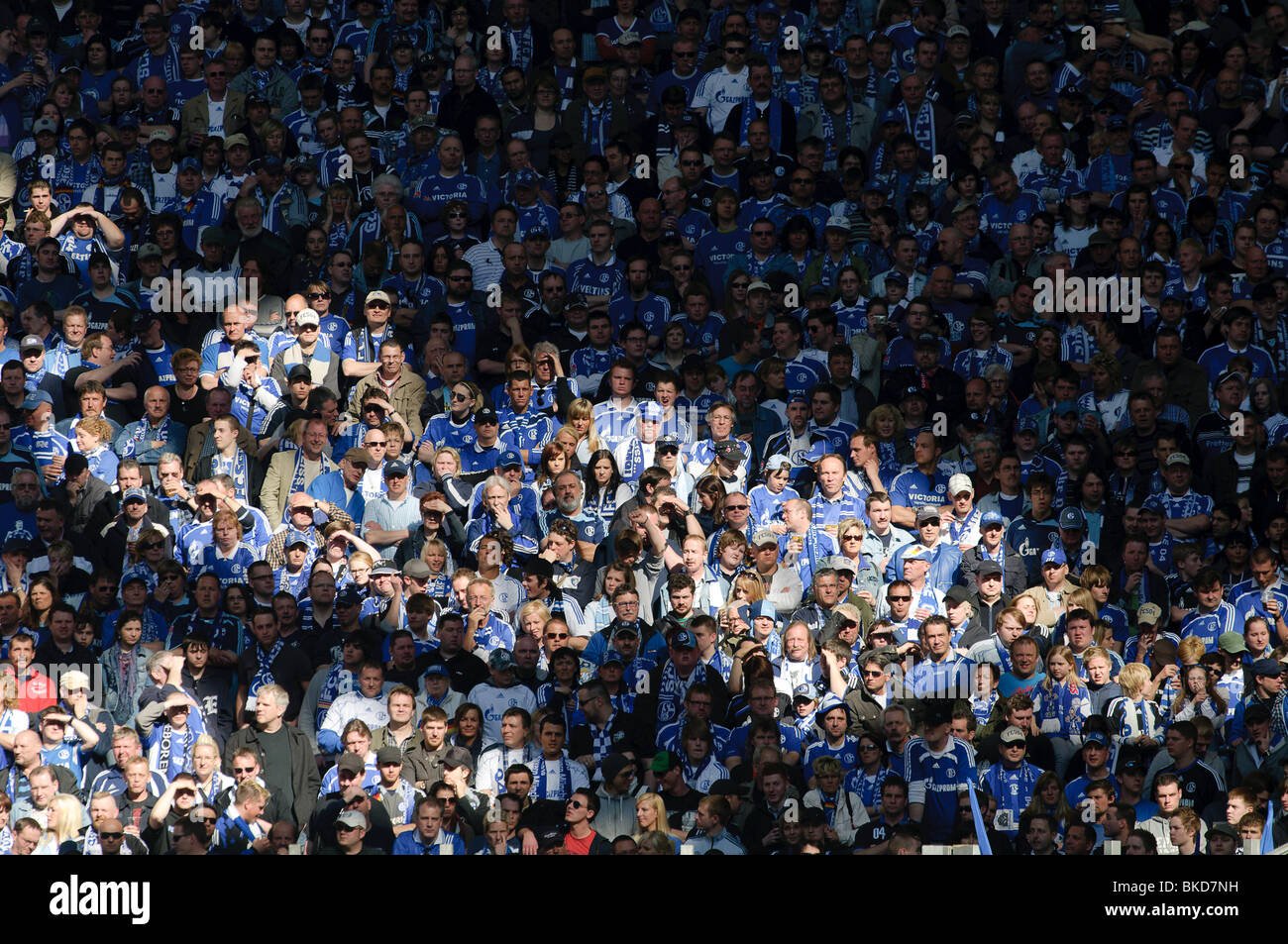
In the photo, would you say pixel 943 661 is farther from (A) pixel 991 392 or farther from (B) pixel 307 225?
(B) pixel 307 225

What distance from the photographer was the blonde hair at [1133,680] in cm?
1442

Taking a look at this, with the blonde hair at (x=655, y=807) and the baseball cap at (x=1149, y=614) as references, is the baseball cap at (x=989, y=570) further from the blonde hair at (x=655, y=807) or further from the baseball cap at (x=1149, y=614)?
the blonde hair at (x=655, y=807)

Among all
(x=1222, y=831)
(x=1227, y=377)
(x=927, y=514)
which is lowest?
(x=1222, y=831)

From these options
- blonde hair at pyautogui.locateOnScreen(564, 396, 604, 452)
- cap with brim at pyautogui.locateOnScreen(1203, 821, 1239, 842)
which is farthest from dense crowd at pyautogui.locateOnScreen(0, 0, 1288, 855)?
blonde hair at pyautogui.locateOnScreen(564, 396, 604, 452)

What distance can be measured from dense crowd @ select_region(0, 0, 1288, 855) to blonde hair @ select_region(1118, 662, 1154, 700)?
1.1 inches

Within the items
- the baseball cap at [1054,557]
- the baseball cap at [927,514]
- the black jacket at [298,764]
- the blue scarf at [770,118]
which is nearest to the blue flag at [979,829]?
the baseball cap at [1054,557]

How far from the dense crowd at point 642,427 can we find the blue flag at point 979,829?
0.03m

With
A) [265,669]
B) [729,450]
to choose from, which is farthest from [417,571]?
[729,450]

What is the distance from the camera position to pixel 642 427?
632 inches

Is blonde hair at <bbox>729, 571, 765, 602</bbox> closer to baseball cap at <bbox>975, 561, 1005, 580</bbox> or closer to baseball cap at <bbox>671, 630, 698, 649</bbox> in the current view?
baseball cap at <bbox>671, 630, 698, 649</bbox>

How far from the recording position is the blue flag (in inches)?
537

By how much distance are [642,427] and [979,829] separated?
4121mm

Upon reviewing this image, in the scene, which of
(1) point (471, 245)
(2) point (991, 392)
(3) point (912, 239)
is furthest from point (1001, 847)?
(1) point (471, 245)

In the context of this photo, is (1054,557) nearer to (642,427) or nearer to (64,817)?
(642,427)
